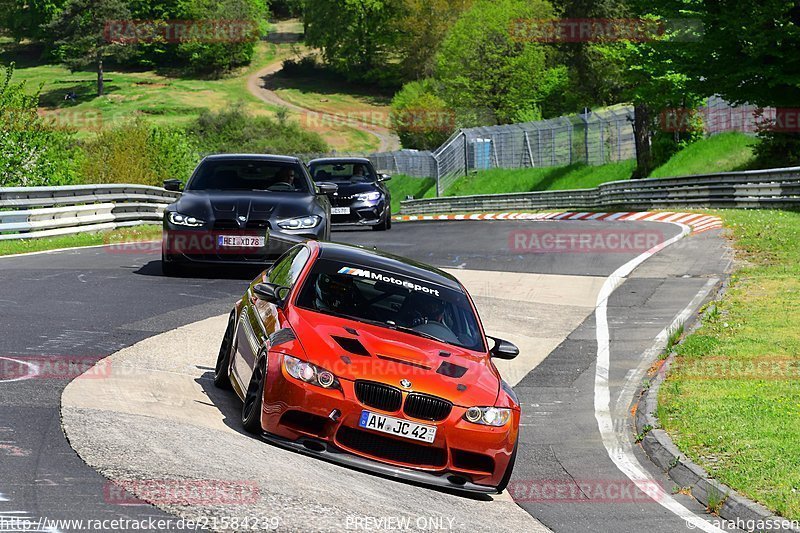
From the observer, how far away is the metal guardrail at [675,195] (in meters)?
29.3

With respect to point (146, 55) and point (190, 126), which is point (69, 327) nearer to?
point (190, 126)

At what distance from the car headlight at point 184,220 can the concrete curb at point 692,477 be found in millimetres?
7183

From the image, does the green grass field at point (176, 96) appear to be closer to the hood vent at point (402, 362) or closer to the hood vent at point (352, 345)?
the hood vent at point (352, 345)

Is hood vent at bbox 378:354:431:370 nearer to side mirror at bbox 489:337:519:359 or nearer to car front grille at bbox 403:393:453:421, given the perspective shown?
car front grille at bbox 403:393:453:421

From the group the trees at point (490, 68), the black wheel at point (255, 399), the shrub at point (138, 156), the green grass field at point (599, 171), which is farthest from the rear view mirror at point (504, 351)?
the trees at point (490, 68)

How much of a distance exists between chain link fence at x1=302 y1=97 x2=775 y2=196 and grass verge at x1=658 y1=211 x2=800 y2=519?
27439 mm

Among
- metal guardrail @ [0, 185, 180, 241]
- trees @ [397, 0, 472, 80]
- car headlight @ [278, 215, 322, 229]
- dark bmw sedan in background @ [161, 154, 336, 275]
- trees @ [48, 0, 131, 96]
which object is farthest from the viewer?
trees @ [397, 0, 472, 80]

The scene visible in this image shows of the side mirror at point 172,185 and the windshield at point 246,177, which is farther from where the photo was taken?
the windshield at point 246,177

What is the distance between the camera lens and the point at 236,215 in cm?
1611

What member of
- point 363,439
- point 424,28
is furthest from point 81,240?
point 424,28

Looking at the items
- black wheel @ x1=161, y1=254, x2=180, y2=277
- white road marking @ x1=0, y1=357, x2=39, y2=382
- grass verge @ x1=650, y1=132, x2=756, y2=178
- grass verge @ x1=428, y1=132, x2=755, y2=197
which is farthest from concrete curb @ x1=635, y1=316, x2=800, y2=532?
grass verge @ x1=650, y1=132, x2=756, y2=178

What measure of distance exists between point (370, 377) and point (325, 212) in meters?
9.41

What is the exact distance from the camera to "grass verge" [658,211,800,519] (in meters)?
8.68

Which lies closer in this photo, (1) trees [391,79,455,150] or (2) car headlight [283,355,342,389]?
(2) car headlight [283,355,342,389]
